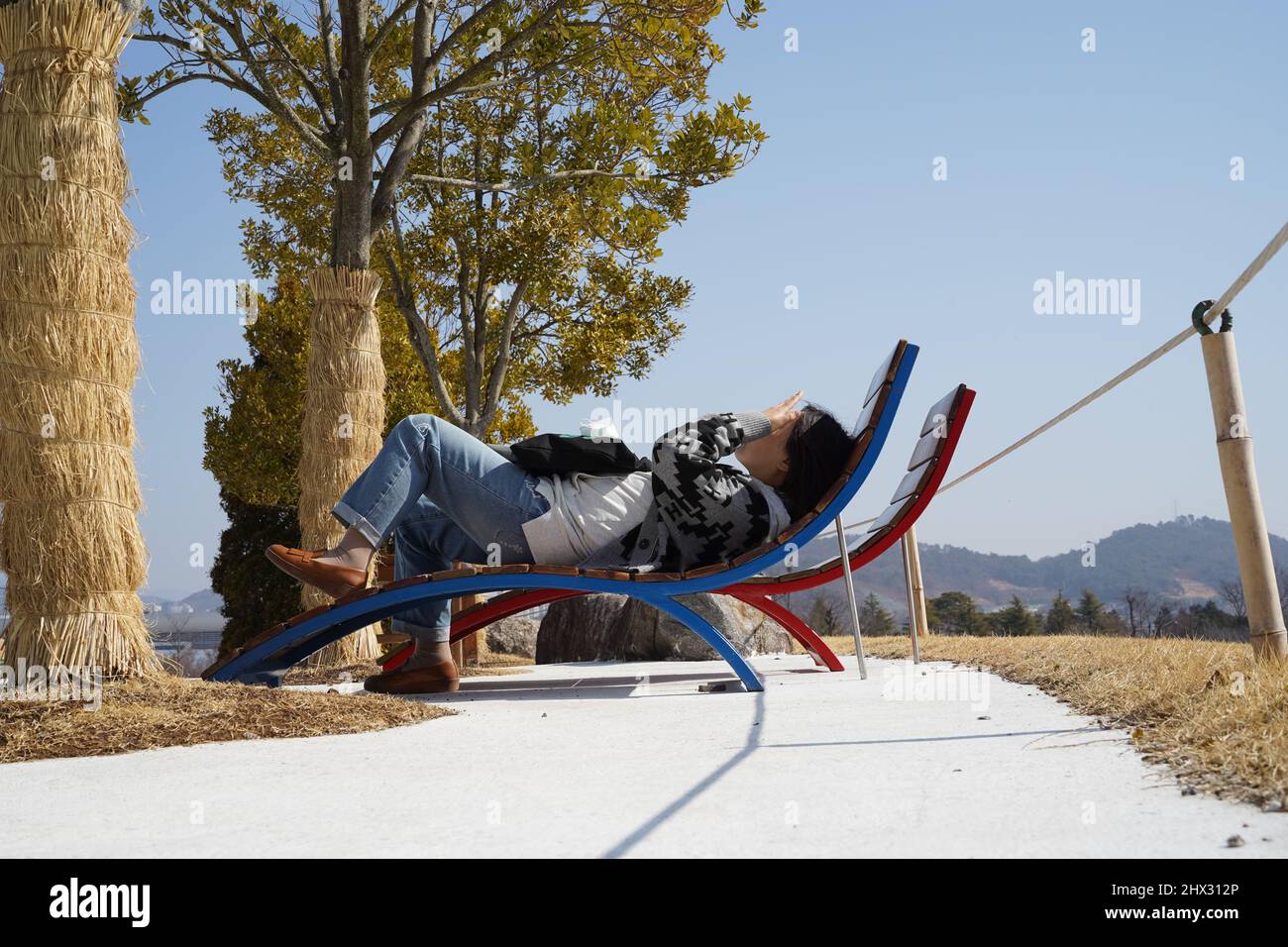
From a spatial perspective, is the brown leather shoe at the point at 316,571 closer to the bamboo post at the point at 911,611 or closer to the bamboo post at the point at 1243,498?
the bamboo post at the point at 1243,498

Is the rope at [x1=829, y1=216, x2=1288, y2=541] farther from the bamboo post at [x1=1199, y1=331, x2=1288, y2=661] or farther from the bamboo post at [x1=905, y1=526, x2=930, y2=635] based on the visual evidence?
the bamboo post at [x1=905, y1=526, x2=930, y2=635]

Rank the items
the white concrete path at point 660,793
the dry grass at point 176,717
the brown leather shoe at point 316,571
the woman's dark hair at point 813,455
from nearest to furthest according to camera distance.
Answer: the white concrete path at point 660,793 < the dry grass at point 176,717 < the brown leather shoe at point 316,571 < the woman's dark hair at point 813,455

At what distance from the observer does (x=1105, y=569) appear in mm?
164375

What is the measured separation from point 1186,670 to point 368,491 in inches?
108

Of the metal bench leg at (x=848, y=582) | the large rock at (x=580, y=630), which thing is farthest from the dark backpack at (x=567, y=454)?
the large rock at (x=580, y=630)

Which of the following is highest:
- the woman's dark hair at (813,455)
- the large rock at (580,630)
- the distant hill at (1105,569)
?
the woman's dark hair at (813,455)

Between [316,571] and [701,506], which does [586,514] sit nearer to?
[701,506]

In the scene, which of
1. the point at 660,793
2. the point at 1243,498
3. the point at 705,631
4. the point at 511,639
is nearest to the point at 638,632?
the point at 511,639

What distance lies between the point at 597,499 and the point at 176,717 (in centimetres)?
170

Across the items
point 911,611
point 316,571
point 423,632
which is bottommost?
point 911,611

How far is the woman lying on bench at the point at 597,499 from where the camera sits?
3.88 metres

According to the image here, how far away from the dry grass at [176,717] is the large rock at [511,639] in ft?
26.2

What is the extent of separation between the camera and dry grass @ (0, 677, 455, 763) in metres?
3.02
